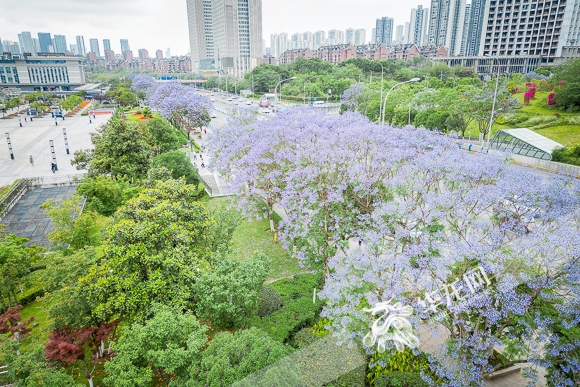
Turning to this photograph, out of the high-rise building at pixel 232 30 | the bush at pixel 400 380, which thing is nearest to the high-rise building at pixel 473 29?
the high-rise building at pixel 232 30

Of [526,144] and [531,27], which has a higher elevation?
[531,27]

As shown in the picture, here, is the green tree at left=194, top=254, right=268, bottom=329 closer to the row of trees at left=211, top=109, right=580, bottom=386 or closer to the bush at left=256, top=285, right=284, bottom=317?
the bush at left=256, top=285, right=284, bottom=317

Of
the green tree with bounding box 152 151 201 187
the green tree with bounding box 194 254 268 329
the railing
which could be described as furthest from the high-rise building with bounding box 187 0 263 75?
the green tree with bounding box 194 254 268 329

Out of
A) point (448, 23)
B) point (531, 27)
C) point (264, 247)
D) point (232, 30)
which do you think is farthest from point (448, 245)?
point (448, 23)

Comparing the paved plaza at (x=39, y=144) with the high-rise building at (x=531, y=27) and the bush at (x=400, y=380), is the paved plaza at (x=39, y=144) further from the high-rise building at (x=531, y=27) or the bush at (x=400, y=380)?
the high-rise building at (x=531, y=27)

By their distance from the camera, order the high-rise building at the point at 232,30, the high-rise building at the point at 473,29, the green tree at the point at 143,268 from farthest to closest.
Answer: the high-rise building at the point at 473,29, the high-rise building at the point at 232,30, the green tree at the point at 143,268

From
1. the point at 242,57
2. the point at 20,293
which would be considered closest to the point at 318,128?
the point at 20,293

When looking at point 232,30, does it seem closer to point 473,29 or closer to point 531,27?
point 531,27
